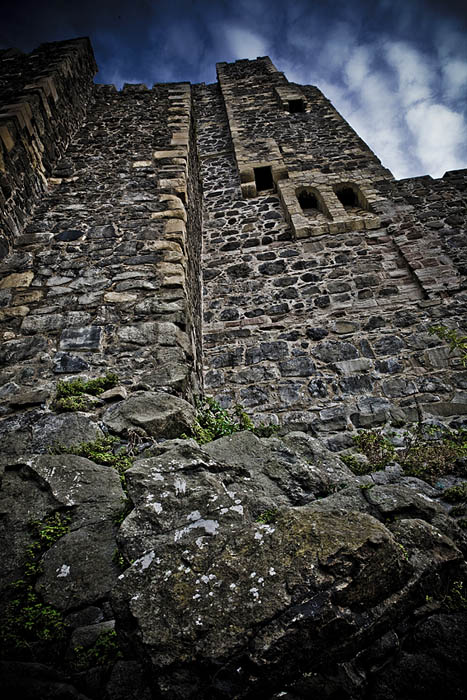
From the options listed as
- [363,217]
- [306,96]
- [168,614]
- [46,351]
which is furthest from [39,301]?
[306,96]

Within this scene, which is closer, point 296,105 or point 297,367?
point 297,367

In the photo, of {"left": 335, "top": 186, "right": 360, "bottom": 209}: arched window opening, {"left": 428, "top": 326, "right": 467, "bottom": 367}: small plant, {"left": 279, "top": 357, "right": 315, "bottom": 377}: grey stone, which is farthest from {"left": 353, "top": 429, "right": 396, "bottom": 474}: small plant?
{"left": 335, "top": 186, "right": 360, "bottom": 209}: arched window opening

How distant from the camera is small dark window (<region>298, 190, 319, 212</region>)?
6.21 metres

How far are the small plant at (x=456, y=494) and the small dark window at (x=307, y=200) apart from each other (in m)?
5.11

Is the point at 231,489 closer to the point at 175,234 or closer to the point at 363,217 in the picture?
the point at 175,234

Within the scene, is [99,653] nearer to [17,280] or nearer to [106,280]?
[106,280]

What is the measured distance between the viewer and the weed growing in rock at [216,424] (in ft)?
8.33

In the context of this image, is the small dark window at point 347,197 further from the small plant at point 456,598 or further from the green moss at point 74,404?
the small plant at point 456,598

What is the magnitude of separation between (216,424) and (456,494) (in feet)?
5.62

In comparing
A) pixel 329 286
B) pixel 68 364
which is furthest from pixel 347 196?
pixel 68 364

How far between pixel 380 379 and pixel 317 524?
108 inches

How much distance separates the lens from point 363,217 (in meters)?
5.53

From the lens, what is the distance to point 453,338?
4.01 meters

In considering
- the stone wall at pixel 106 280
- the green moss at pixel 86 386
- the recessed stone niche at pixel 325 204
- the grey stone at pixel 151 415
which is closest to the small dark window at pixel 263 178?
the recessed stone niche at pixel 325 204
